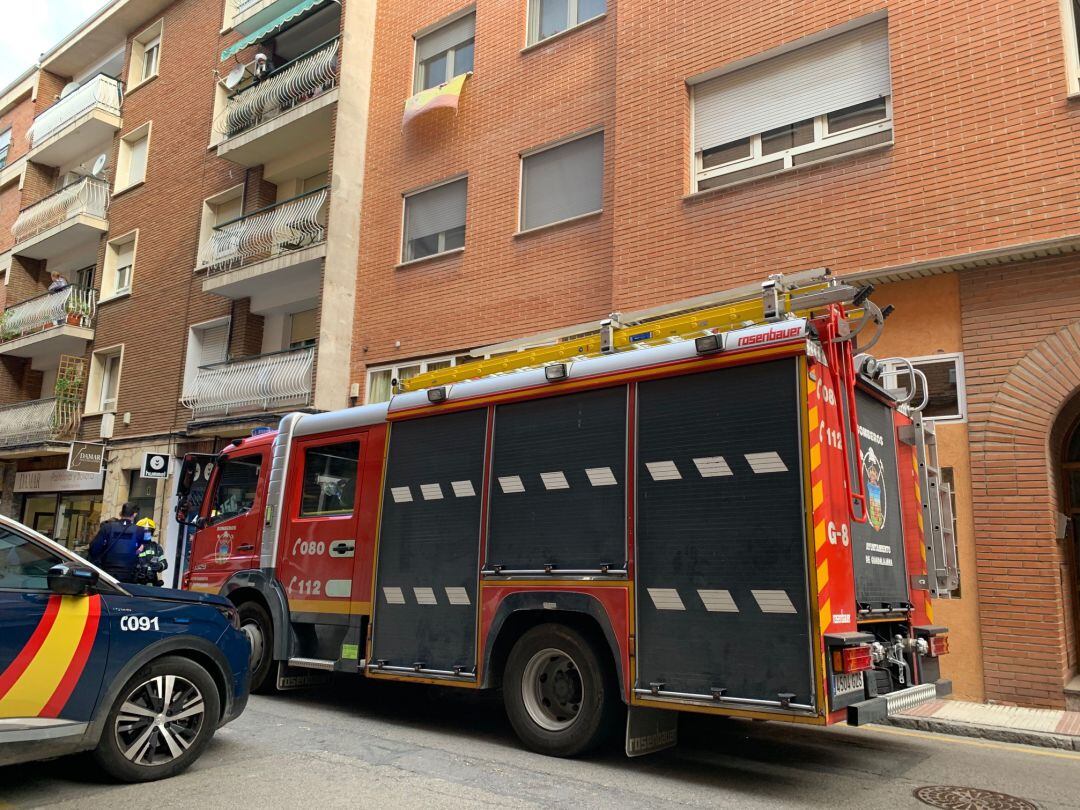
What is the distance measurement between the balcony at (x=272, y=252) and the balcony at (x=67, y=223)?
6363 mm

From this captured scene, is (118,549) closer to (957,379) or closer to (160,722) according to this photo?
(160,722)

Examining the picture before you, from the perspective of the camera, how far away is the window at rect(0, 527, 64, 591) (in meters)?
4.58

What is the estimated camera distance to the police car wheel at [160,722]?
15.9 ft

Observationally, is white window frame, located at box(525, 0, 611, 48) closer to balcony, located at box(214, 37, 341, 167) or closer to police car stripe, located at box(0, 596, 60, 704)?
balcony, located at box(214, 37, 341, 167)

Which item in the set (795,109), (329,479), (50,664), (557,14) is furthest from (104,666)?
(557,14)

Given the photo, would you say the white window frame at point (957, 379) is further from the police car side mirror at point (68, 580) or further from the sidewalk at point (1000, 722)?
the police car side mirror at point (68, 580)

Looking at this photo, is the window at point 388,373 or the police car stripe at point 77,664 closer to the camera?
the police car stripe at point 77,664

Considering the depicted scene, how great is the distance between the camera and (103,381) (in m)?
20.9

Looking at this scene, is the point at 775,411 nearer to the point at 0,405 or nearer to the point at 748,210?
the point at 748,210

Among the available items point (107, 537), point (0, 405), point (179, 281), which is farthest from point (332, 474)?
point (0, 405)

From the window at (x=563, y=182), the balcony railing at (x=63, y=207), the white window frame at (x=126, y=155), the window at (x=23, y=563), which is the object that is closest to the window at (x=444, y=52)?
the window at (x=563, y=182)

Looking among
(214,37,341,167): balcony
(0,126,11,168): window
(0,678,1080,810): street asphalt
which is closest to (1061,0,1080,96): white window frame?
(0,678,1080,810): street asphalt

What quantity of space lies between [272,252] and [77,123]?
10955 millimetres

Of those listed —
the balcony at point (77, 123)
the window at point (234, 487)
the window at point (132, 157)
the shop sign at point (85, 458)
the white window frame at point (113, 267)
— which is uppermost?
the balcony at point (77, 123)
